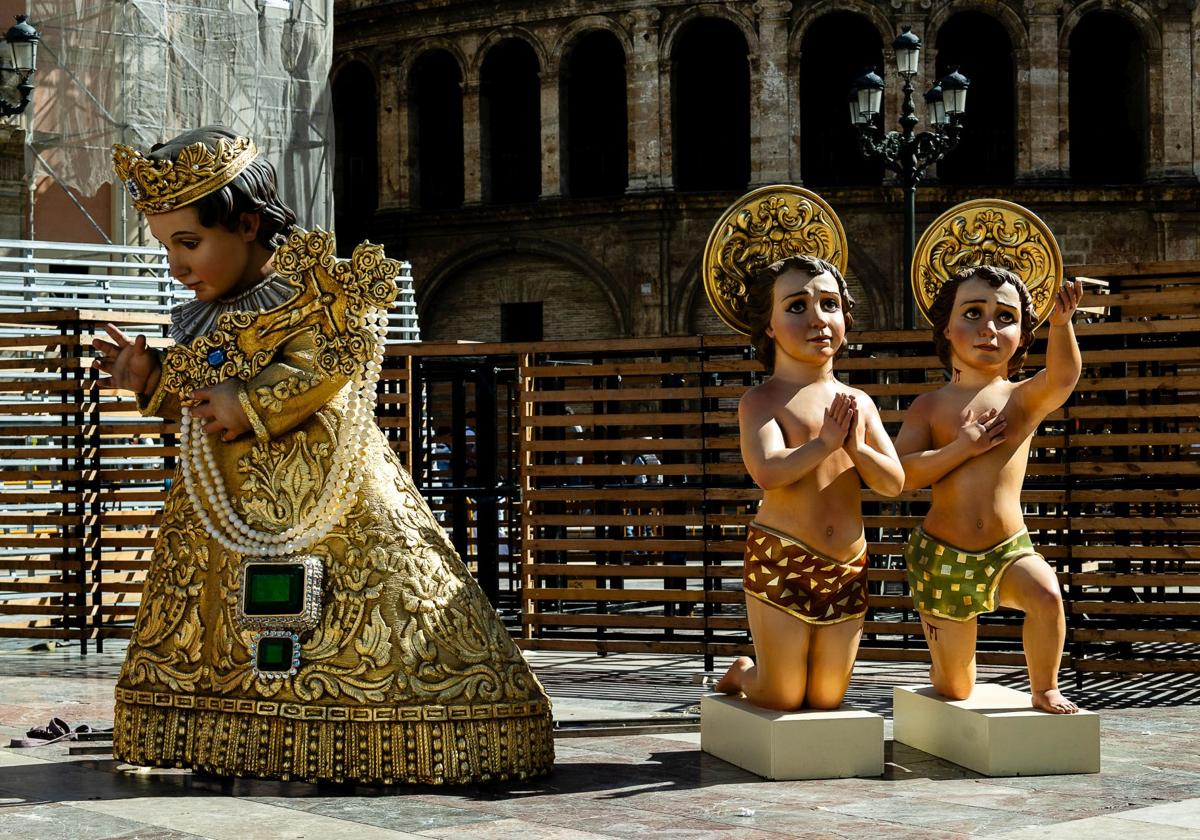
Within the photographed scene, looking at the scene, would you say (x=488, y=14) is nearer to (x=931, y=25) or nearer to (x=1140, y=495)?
(x=931, y=25)

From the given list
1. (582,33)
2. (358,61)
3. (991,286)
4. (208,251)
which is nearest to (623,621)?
(991,286)

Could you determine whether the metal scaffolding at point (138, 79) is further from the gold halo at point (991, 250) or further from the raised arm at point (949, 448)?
the raised arm at point (949, 448)

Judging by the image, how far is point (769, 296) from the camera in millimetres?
6691

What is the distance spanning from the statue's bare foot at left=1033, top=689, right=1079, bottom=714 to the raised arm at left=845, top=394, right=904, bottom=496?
948 mm

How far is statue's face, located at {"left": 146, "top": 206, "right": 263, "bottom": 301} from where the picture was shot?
20.7 feet

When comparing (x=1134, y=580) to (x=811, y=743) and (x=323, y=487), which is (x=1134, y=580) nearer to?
(x=811, y=743)

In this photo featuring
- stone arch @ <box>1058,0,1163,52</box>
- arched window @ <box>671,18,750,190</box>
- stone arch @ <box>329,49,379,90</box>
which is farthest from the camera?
stone arch @ <box>329,49,379,90</box>

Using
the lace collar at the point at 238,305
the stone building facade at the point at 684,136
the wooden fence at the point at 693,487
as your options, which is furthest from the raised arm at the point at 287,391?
the stone building facade at the point at 684,136

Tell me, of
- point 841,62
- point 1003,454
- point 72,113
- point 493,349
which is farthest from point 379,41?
point 1003,454

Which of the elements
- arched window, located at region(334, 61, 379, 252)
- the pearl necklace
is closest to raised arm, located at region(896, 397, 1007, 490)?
the pearl necklace

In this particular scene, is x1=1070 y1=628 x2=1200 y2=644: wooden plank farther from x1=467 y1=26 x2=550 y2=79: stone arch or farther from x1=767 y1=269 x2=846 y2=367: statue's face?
x1=467 y1=26 x2=550 y2=79: stone arch

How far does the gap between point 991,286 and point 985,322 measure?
14 cm

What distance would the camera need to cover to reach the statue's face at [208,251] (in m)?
6.30

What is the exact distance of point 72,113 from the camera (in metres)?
21.7
